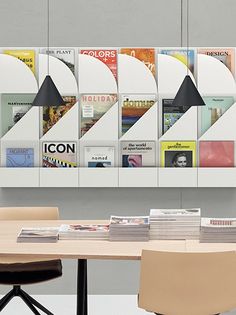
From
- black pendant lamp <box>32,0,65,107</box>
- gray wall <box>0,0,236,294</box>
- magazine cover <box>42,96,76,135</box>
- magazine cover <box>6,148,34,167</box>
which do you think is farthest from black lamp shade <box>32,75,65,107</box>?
gray wall <box>0,0,236,294</box>

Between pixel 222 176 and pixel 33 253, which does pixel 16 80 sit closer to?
pixel 222 176

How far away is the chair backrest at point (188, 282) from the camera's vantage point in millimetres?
3619

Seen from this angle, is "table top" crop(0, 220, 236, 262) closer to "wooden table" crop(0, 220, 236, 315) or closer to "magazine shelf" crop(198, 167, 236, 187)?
"wooden table" crop(0, 220, 236, 315)

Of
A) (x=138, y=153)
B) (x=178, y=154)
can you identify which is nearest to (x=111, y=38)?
(x=138, y=153)

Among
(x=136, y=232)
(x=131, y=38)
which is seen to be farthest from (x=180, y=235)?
(x=131, y=38)

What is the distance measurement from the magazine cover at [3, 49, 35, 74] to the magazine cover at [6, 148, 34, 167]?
70cm

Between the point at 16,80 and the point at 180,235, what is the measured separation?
2.56 m

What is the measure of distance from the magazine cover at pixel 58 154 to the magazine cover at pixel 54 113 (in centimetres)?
15

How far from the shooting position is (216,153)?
616cm

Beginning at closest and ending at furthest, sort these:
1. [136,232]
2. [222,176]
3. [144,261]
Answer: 1. [144,261]
2. [136,232]
3. [222,176]

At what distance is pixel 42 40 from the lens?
6266 millimetres

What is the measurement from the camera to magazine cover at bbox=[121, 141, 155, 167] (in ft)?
20.2

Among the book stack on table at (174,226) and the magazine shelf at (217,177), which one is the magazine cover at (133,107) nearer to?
the magazine shelf at (217,177)

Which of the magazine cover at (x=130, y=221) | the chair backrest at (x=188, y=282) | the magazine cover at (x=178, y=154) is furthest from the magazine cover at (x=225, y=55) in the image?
the chair backrest at (x=188, y=282)
